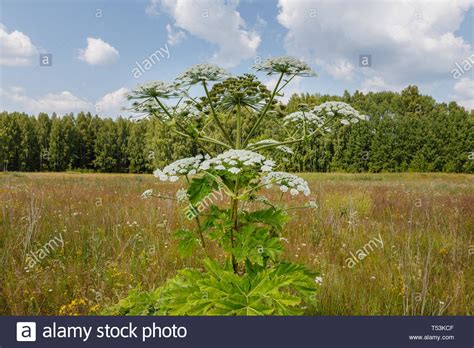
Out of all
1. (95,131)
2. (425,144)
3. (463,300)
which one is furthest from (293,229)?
(95,131)

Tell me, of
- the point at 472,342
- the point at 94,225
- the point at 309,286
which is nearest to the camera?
the point at 309,286

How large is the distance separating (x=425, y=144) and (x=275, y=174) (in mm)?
50297

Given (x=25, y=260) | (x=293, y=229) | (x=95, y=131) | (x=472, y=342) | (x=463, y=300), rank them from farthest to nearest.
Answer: (x=95, y=131), (x=293, y=229), (x=25, y=260), (x=463, y=300), (x=472, y=342)

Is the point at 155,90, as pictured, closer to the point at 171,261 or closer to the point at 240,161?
the point at 240,161

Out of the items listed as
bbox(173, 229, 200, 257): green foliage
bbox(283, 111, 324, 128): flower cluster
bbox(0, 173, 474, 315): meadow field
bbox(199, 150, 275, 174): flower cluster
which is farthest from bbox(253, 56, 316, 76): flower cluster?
bbox(0, 173, 474, 315): meadow field

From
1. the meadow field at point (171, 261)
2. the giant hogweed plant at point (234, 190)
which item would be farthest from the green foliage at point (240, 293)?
the meadow field at point (171, 261)

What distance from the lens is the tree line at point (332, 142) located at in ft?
148

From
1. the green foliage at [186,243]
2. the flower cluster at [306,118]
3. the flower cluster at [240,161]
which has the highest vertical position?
the flower cluster at [306,118]

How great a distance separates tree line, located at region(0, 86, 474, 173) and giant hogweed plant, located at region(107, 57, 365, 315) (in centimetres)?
2750

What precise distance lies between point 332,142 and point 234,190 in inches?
1863

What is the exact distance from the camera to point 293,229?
6.30 m

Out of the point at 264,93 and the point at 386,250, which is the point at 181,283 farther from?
the point at 386,250

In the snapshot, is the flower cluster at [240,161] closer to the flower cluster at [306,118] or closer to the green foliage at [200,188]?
the green foliage at [200,188]

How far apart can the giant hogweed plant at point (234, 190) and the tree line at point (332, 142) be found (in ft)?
90.2
